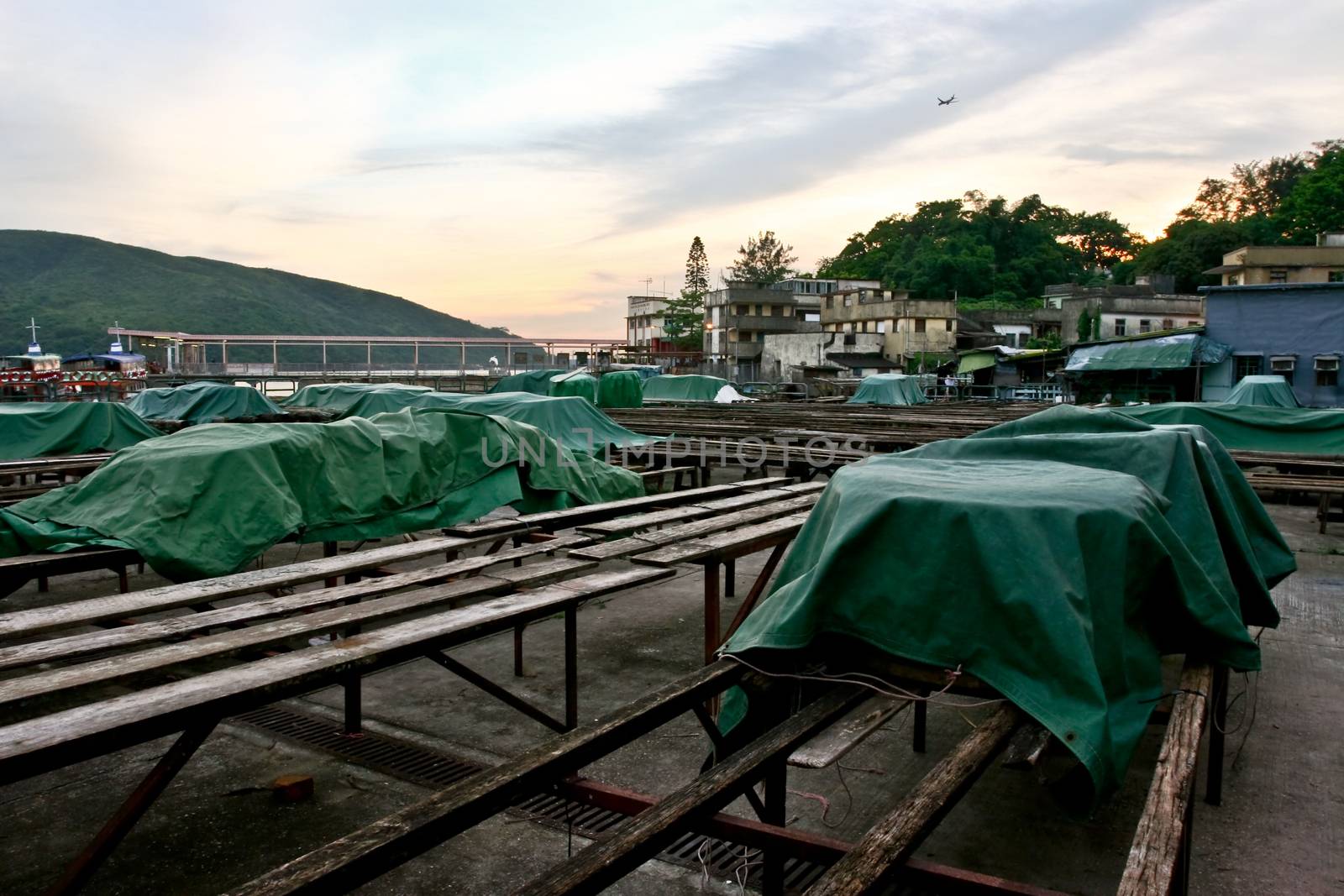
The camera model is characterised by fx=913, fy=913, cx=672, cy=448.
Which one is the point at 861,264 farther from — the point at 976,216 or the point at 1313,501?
the point at 1313,501

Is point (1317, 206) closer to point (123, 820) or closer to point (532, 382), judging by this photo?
point (532, 382)

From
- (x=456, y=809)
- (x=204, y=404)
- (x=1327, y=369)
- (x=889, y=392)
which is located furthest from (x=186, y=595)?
(x=1327, y=369)

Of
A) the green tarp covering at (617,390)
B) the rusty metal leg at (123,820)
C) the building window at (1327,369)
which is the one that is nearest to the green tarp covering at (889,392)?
the green tarp covering at (617,390)

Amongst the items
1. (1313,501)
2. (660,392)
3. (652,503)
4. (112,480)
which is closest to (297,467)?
(112,480)

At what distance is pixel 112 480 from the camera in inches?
260

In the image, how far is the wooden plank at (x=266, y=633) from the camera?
3.18m

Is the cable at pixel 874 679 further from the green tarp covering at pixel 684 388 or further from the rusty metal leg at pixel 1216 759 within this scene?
the green tarp covering at pixel 684 388

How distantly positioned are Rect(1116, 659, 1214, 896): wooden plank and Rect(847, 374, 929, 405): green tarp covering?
2467 cm

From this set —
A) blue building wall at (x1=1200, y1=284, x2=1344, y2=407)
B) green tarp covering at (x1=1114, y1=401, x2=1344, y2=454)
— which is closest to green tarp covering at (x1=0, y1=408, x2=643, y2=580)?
green tarp covering at (x1=1114, y1=401, x2=1344, y2=454)

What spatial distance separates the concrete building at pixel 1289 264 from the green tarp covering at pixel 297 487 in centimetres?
5463

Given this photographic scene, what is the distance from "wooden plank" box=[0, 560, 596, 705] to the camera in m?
3.18

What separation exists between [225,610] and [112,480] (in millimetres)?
3233

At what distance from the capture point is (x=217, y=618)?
3.99 meters

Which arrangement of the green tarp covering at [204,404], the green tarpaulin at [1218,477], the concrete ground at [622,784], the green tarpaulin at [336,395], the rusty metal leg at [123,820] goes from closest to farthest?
the rusty metal leg at [123,820] < the concrete ground at [622,784] < the green tarpaulin at [1218,477] < the green tarpaulin at [336,395] < the green tarp covering at [204,404]
